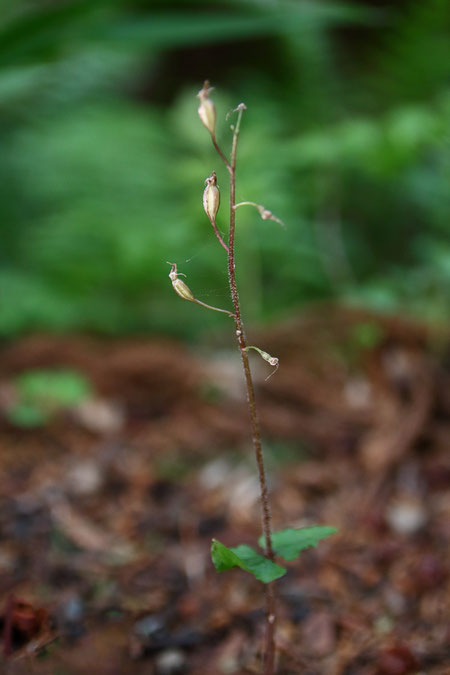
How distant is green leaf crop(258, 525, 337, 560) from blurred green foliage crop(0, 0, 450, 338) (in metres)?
1.07

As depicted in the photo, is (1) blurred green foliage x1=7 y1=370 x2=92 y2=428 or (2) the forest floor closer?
(2) the forest floor

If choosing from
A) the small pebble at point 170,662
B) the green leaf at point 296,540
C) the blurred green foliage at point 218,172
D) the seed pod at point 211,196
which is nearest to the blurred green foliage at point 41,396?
the blurred green foliage at point 218,172

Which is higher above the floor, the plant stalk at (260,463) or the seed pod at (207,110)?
the seed pod at (207,110)

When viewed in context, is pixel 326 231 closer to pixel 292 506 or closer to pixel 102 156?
pixel 102 156

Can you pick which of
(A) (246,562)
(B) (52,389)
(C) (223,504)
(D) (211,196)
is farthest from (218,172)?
(A) (246,562)

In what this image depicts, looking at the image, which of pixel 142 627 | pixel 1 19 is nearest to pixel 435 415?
pixel 142 627

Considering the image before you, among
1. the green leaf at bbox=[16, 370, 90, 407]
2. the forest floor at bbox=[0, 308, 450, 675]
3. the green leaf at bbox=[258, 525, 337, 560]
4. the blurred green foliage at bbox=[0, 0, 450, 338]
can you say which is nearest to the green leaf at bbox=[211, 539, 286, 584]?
the green leaf at bbox=[258, 525, 337, 560]

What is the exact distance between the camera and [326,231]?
9.67 ft

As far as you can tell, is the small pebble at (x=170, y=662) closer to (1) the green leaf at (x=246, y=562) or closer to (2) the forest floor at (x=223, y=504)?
(2) the forest floor at (x=223, y=504)

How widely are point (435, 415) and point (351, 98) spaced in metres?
2.61

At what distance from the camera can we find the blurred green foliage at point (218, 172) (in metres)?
1.89

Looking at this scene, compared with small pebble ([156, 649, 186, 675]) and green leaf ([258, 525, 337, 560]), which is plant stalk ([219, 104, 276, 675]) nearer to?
green leaf ([258, 525, 337, 560])

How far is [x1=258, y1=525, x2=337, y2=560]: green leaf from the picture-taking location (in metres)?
0.80

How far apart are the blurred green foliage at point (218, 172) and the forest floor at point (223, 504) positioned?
0.30 meters
